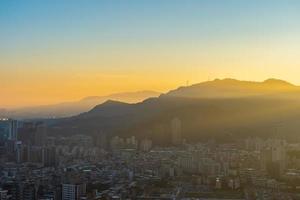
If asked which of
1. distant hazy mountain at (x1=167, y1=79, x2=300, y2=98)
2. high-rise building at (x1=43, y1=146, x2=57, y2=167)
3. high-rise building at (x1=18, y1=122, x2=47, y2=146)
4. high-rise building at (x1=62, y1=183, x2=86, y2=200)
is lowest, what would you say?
high-rise building at (x1=62, y1=183, x2=86, y2=200)

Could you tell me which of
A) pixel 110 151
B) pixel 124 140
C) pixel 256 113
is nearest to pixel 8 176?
pixel 110 151

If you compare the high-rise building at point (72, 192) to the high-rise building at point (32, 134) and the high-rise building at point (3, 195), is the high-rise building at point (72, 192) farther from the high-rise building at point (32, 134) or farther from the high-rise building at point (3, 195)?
the high-rise building at point (32, 134)

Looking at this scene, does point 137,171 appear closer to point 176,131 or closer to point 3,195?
point 3,195

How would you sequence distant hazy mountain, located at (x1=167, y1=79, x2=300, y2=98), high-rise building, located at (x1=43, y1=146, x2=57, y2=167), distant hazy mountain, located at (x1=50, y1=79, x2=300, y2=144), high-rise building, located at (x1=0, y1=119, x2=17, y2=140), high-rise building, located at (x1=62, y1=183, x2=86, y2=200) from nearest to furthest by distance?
→ high-rise building, located at (x1=62, y1=183, x2=86, y2=200)
high-rise building, located at (x1=43, y1=146, x2=57, y2=167)
high-rise building, located at (x1=0, y1=119, x2=17, y2=140)
distant hazy mountain, located at (x1=50, y1=79, x2=300, y2=144)
distant hazy mountain, located at (x1=167, y1=79, x2=300, y2=98)

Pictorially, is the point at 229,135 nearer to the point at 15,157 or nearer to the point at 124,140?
the point at 124,140

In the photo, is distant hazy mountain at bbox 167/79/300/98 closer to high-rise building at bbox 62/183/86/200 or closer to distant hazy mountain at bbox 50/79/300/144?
distant hazy mountain at bbox 50/79/300/144

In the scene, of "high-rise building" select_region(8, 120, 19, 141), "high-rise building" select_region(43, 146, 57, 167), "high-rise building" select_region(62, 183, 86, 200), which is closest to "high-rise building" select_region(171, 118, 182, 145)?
"high-rise building" select_region(8, 120, 19, 141)

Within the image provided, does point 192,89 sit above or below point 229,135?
above
